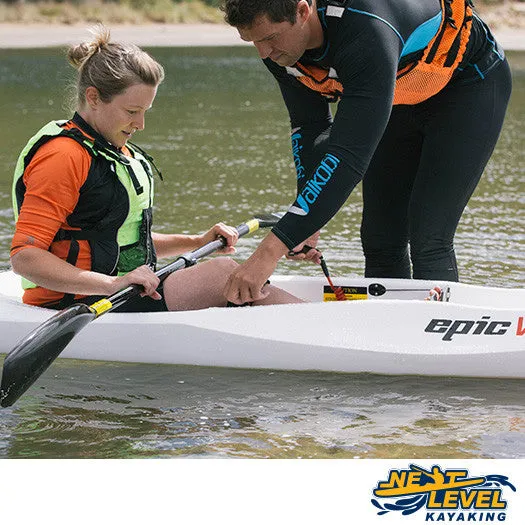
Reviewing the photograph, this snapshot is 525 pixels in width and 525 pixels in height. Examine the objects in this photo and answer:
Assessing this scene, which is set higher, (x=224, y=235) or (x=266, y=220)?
(x=266, y=220)

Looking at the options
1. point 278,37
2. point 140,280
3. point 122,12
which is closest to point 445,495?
point 140,280

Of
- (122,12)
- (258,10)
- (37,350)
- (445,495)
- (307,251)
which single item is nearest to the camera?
(445,495)

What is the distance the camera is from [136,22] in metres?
30.0

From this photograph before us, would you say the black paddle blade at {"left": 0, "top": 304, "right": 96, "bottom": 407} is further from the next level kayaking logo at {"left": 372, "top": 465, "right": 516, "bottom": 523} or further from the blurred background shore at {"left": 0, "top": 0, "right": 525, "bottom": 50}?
the blurred background shore at {"left": 0, "top": 0, "right": 525, "bottom": 50}

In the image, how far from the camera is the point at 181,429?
12.4ft

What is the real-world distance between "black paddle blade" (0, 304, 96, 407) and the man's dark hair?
1063 mm

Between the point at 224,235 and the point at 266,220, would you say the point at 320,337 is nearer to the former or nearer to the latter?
the point at 224,235

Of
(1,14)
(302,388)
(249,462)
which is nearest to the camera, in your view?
(249,462)

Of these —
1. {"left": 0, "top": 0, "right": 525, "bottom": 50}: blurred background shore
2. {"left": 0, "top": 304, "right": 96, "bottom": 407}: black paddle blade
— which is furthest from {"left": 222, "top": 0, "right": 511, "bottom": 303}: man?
{"left": 0, "top": 0, "right": 525, "bottom": 50}: blurred background shore

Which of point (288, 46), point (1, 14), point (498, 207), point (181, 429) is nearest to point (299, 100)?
point (288, 46)

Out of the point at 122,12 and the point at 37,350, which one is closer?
the point at 37,350

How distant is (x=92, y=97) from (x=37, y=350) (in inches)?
33.6

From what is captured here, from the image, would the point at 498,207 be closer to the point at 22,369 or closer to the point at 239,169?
the point at 239,169

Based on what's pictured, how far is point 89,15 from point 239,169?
72.7 feet
